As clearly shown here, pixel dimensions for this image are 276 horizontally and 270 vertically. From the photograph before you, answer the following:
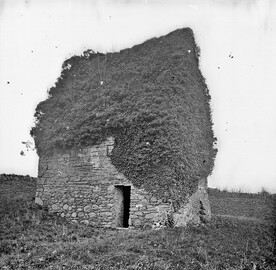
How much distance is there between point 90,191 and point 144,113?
3.76 meters

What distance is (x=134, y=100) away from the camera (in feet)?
43.3

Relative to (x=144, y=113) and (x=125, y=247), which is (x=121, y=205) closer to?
(x=144, y=113)

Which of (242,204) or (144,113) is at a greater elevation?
(144,113)

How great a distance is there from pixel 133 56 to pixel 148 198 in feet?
21.3

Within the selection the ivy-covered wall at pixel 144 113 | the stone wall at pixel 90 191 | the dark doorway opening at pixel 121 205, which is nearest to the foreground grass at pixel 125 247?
the stone wall at pixel 90 191

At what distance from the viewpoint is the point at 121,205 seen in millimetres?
12992

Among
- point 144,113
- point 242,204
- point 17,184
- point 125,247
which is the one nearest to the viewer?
point 125,247

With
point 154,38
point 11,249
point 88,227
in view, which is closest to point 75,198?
point 88,227

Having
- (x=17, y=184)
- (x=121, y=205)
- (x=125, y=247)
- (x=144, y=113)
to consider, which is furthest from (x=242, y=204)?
(x=125, y=247)

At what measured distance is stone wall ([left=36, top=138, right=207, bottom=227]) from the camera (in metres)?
11.8

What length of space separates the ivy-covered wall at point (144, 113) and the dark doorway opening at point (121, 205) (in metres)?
0.86

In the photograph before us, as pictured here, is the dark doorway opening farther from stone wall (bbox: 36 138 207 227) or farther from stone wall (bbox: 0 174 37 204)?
stone wall (bbox: 0 174 37 204)

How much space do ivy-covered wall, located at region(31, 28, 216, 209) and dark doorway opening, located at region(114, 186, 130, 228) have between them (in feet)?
2.83

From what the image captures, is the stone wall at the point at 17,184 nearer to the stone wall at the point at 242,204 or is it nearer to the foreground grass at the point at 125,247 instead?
the foreground grass at the point at 125,247
